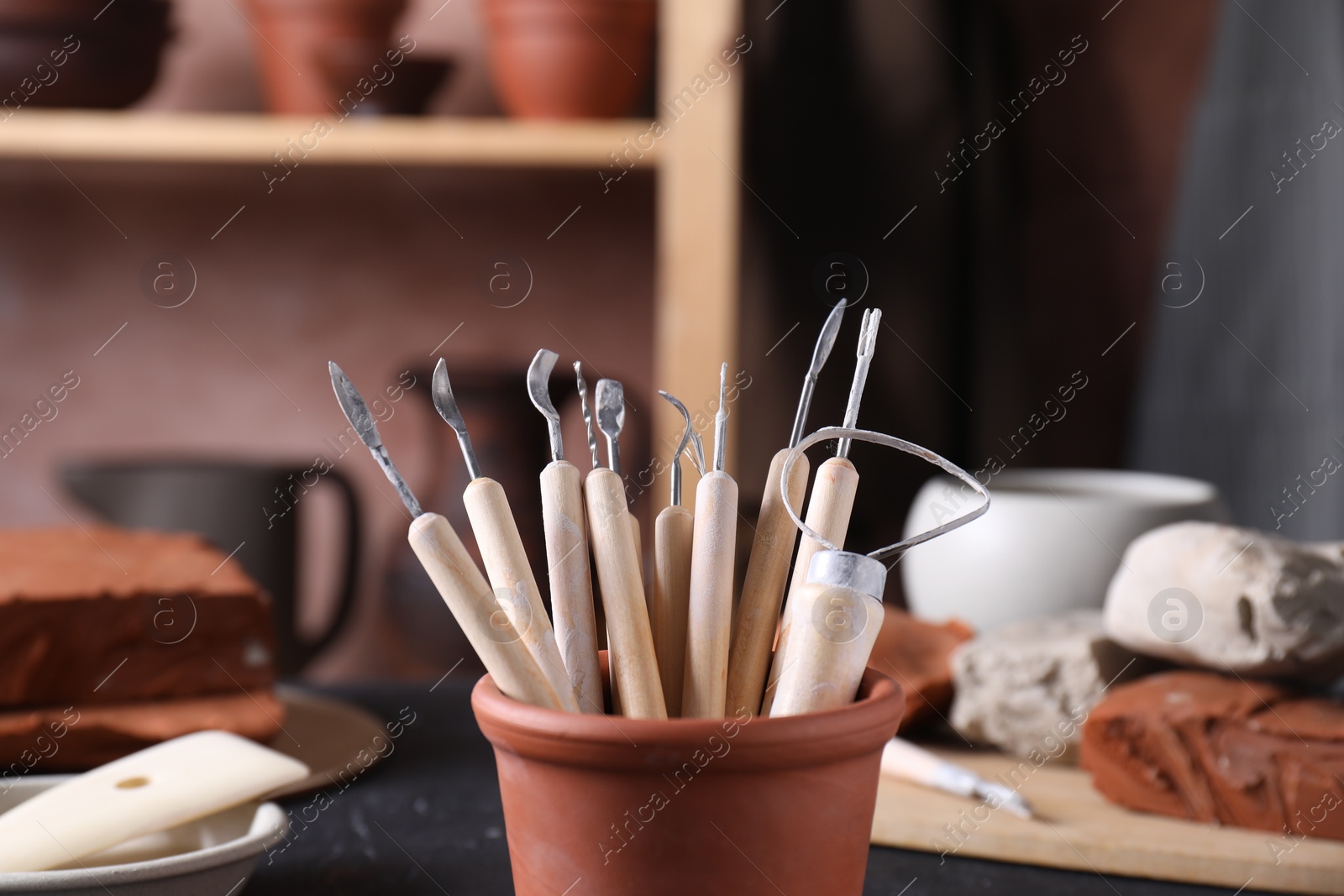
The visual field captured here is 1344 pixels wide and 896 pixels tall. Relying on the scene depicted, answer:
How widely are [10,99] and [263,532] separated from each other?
368 mm

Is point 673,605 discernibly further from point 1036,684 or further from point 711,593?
point 1036,684

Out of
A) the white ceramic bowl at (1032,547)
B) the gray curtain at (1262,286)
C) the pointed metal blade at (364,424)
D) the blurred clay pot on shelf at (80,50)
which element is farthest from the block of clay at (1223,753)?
the blurred clay pot on shelf at (80,50)

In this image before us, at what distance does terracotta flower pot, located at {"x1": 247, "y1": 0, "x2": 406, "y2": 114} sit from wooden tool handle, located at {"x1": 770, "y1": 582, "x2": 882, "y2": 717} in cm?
69

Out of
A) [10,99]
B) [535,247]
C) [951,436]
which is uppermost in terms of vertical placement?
[10,99]

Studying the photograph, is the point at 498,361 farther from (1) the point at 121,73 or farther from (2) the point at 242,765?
(2) the point at 242,765

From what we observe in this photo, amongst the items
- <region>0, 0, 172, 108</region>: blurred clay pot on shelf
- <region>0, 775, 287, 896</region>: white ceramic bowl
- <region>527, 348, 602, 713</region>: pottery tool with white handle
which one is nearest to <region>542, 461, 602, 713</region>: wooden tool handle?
<region>527, 348, 602, 713</region>: pottery tool with white handle

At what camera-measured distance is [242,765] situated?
1.28ft

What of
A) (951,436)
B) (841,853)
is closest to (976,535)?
(841,853)

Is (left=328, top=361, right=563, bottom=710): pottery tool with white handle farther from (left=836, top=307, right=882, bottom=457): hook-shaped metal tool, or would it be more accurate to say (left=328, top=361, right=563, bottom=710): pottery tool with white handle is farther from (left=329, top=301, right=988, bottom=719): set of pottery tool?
(left=836, top=307, right=882, bottom=457): hook-shaped metal tool

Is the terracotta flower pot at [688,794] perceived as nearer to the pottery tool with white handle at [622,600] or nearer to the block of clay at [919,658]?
the pottery tool with white handle at [622,600]

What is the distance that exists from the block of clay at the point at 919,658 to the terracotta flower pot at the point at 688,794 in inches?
9.9

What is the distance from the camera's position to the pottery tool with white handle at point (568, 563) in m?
0.31

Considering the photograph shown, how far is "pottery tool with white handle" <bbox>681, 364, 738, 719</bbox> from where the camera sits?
30 centimetres

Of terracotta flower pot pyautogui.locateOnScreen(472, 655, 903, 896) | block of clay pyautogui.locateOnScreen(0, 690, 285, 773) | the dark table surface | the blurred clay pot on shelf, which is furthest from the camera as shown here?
the blurred clay pot on shelf
